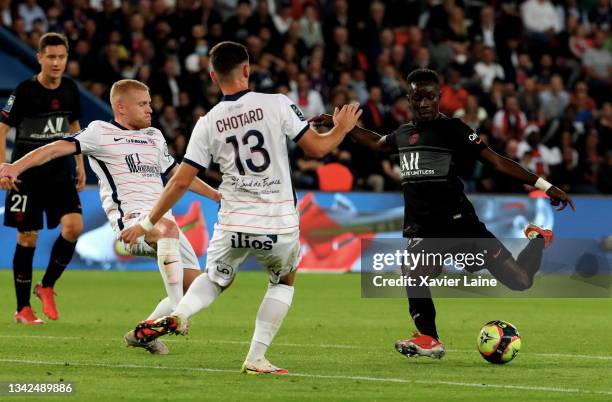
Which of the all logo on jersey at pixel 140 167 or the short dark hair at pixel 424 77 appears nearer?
the short dark hair at pixel 424 77

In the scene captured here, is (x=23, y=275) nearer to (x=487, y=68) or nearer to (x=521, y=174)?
(x=521, y=174)

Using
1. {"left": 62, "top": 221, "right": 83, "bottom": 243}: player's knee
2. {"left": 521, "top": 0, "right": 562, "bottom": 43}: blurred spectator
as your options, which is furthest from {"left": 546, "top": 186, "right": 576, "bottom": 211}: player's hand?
{"left": 521, "top": 0, "right": 562, "bottom": 43}: blurred spectator

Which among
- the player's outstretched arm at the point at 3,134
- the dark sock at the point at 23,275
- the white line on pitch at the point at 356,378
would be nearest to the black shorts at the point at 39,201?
the dark sock at the point at 23,275

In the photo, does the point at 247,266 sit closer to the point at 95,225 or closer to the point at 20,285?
the point at 95,225

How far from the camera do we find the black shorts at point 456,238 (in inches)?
392

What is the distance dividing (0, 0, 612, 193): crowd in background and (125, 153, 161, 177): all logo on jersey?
10201 mm

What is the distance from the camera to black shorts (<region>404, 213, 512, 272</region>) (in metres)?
9.95

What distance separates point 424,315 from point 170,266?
6.26ft

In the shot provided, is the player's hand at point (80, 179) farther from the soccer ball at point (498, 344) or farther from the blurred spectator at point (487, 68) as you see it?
the blurred spectator at point (487, 68)

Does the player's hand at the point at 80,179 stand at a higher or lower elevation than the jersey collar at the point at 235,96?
lower

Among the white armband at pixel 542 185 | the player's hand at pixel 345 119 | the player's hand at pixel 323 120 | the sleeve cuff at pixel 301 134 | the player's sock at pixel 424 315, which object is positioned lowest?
the player's sock at pixel 424 315

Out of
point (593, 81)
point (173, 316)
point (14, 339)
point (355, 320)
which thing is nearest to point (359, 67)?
point (593, 81)

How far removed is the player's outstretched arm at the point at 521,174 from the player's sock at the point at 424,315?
3.59 feet

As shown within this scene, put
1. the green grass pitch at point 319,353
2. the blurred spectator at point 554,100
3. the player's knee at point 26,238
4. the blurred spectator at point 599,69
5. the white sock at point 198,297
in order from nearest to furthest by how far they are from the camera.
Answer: the green grass pitch at point 319,353 < the white sock at point 198,297 < the player's knee at point 26,238 < the blurred spectator at point 554,100 < the blurred spectator at point 599,69
